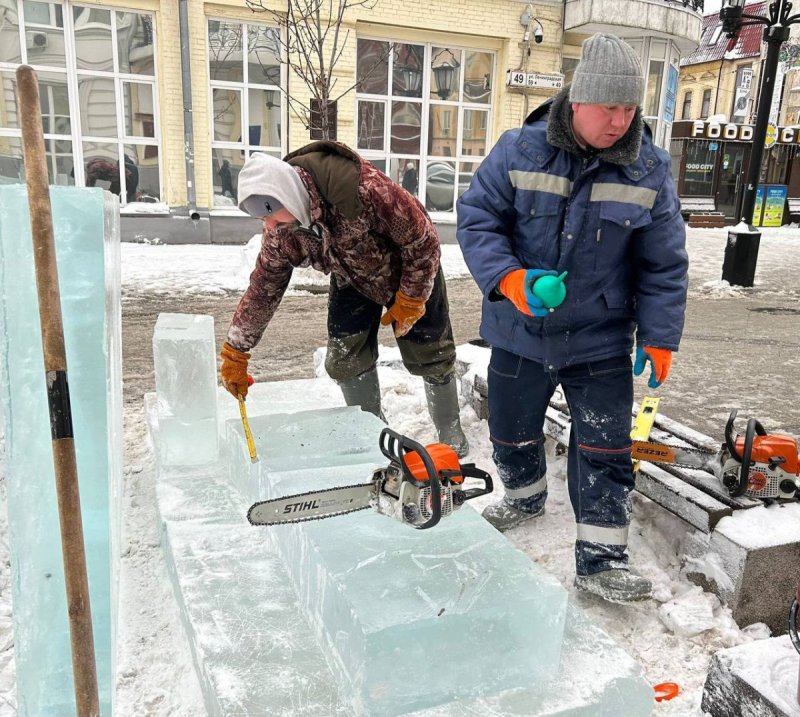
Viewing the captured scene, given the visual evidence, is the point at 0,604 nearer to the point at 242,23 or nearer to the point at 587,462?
the point at 587,462

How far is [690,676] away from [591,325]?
3.70 feet

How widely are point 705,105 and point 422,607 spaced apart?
43.0m

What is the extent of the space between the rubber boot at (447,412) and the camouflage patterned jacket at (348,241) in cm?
58

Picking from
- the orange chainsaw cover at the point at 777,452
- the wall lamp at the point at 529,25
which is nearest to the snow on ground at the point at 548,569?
the orange chainsaw cover at the point at 777,452

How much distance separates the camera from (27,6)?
1041 cm

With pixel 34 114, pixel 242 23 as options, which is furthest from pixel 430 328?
pixel 242 23

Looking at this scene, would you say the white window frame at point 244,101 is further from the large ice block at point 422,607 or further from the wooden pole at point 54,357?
the wooden pole at point 54,357

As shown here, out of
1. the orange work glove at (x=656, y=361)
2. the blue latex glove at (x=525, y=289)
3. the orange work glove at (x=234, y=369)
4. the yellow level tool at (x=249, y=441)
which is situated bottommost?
the yellow level tool at (x=249, y=441)

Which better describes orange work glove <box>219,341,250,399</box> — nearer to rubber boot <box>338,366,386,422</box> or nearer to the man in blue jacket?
rubber boot <box>338,366,386,422</box>

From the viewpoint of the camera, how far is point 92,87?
11.1 m

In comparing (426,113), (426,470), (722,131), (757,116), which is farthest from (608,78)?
(722,131)

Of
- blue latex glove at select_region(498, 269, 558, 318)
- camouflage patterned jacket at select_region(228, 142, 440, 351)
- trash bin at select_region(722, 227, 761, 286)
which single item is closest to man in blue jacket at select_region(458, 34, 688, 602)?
blue latex glove at select_region(498, 269, 558, 318)

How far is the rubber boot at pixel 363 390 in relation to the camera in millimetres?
3240

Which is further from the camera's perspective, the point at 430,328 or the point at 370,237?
the point at 430,328
